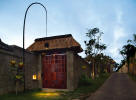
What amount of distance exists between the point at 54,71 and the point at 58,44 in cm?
237

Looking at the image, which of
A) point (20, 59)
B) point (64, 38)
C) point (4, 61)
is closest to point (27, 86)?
point (20, 59)

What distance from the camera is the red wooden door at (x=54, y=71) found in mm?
10586

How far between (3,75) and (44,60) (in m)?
4.18

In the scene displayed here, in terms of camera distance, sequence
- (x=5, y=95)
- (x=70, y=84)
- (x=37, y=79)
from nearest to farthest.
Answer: (x=5, y=95) → (x=70, y=84) → (x=37, y=79)

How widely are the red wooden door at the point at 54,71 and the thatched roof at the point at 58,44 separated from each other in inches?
30.8

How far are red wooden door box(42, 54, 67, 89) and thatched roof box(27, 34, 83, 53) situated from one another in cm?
78

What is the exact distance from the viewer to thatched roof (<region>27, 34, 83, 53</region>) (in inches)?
413

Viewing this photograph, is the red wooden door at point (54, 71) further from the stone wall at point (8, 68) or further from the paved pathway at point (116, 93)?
the paved pathway at point (116, 93)

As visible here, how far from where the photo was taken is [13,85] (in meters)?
8.38

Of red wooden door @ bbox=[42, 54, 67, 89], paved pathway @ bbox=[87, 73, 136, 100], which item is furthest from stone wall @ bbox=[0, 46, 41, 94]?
paved pathway @ bbox=[87, 73, 136, 100]

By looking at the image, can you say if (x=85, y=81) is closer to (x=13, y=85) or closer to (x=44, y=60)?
(x=44, y=60)

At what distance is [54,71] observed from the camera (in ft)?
35.7

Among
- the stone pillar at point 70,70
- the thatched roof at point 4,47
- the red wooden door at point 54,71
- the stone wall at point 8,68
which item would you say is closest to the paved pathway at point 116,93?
the stone pillar at point 70,70

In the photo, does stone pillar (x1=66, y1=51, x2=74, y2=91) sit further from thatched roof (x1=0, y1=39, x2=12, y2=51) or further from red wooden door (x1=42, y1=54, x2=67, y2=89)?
thatched roof (x1=0, y1=39, x2=12, y2=51)
